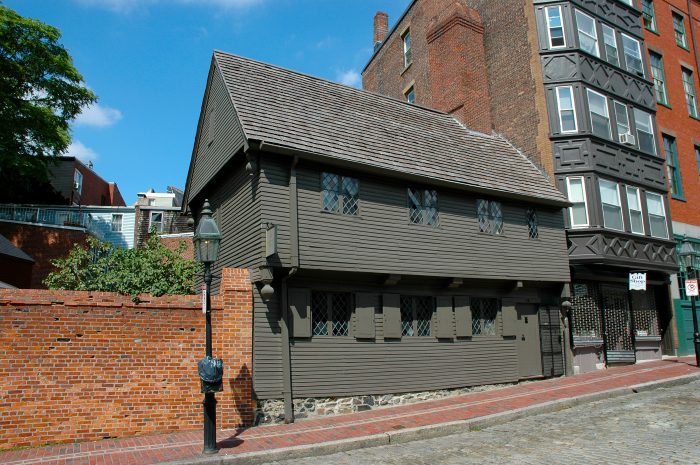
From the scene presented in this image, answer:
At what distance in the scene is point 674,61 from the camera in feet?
80.0

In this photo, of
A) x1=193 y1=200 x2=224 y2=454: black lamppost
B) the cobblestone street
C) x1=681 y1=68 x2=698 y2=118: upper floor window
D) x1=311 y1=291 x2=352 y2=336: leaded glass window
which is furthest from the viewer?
x1=681 y1=68 x2=698 y2=118: upper floor window

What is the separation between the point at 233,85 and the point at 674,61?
20241 millimetres

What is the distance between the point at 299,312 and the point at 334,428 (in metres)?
2.55

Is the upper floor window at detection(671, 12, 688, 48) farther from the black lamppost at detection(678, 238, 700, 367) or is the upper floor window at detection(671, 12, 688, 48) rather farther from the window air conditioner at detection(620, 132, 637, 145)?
the black lamppost at detection(678, 238, 700, 367)

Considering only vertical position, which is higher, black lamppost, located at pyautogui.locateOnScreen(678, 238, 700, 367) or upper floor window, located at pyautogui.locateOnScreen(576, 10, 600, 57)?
upper floor window, located at pyautogui.locateOnScreen(576, 10, 600, 57)

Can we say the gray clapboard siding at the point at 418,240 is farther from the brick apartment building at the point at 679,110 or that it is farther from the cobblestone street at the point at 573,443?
the brick apartment building at the point at 679,110

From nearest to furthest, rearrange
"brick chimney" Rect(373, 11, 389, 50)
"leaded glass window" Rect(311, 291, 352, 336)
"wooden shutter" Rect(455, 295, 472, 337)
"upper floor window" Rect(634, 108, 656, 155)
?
"leaded glass window" Rect(311, 291, 352, 336) → "wooden shutter" Rect(455, 295, 472, 337) → "upper floor window" Rect(634, 108, 656, 155) → "brick chimney" Rect(373, 11, 389, 50)

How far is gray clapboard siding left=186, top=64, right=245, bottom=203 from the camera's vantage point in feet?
44.9

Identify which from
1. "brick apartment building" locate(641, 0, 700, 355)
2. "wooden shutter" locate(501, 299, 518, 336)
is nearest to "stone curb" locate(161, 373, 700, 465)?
"wooden shutter" locate(501, 299, 518, 336)

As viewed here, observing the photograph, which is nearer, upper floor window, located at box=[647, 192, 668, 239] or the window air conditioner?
the window air conditioner

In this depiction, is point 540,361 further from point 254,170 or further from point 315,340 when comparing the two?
point 254,170

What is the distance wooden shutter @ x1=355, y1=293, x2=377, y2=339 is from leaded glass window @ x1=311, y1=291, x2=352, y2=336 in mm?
201

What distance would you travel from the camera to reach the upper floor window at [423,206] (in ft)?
47.6

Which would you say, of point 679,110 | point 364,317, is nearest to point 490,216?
point 364,317
